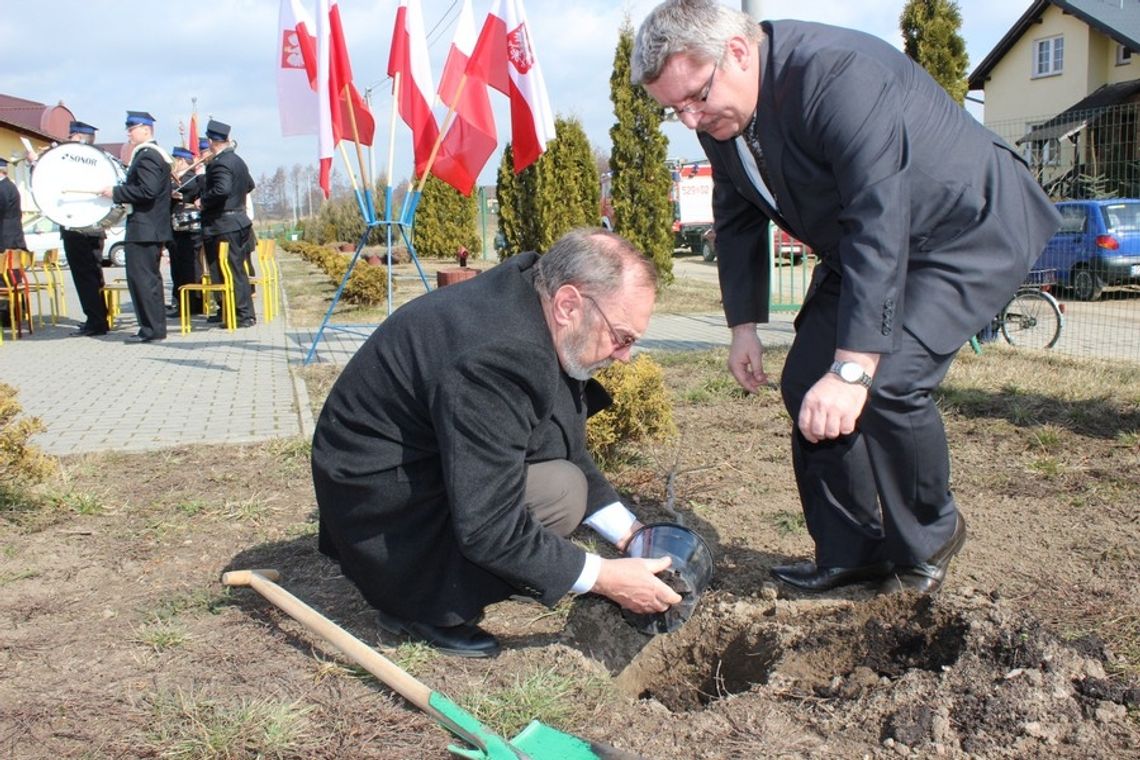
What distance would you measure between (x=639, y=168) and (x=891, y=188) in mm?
12562

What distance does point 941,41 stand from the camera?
11.0 m

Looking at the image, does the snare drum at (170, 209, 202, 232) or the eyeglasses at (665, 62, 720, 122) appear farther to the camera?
the snare drum at (170, 209, 202, 232)

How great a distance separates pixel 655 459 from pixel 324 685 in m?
2.65

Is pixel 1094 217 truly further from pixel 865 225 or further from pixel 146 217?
pixel 865 225

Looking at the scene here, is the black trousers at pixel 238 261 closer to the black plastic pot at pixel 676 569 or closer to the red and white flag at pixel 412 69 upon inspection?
the red and white flag at pixel 412 69

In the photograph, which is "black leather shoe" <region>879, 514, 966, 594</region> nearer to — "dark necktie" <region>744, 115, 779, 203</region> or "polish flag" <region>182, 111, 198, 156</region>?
"dark necktie" <region>744, 115, 779, 203</region>

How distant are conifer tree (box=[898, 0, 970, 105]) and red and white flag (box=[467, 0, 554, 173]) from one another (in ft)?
18.3

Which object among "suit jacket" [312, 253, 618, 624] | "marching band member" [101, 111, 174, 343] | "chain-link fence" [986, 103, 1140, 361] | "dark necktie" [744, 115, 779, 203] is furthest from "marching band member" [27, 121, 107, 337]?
"chain-link fence" [986, 103, 1140, 361]

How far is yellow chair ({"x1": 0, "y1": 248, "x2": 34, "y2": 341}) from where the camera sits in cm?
1080

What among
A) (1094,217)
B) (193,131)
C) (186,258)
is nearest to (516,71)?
(186,258)

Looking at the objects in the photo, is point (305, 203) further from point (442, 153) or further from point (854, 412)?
point (854, 412)

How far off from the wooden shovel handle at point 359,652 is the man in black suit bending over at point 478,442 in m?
0.21

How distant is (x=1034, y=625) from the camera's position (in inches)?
99.3

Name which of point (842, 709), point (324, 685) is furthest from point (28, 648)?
point (842, 709)
